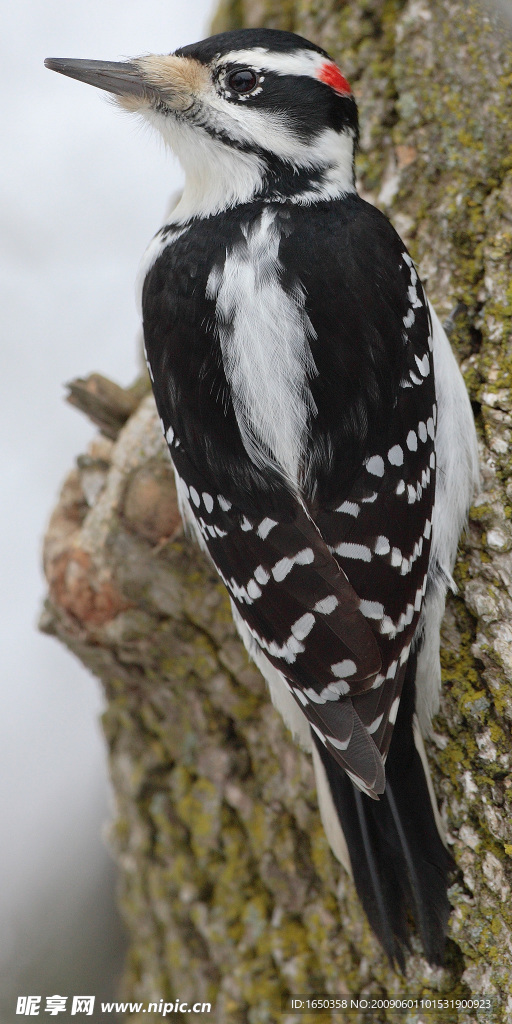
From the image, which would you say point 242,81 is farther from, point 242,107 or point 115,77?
point 115,77

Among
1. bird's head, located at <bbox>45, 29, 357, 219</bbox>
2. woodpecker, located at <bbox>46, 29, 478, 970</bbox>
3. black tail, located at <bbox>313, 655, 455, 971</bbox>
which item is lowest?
black tail, located at <bbox>313, 655, 455, 971</bbox>

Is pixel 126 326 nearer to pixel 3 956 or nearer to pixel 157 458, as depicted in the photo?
pixel 157 458

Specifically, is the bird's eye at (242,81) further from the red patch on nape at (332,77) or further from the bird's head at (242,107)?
the red patch on nape at (332,77)

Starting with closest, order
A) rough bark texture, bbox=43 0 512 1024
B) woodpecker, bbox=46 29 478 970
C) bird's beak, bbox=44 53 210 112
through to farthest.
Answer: woodpecker, bbox=46 29 478 970
rough bark texture, bbox=43 0 512 1024
bird's beak, bbox=44 53 210 112

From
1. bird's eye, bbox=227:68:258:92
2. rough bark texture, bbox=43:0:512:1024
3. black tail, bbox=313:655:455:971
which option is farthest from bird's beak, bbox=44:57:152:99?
black tail, bbox=313:655:455:971

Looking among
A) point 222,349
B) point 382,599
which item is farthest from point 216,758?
point 222,349

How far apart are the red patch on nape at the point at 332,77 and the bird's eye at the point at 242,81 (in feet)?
0.58

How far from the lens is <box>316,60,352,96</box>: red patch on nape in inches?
84.4

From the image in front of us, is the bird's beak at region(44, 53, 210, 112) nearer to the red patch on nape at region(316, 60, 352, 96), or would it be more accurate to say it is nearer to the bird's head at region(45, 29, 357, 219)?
the bird's head at region(45, 29, 357, 219)

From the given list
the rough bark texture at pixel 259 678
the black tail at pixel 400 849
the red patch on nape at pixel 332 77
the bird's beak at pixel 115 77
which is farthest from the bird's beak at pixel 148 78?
the black tail at pixel 400 849

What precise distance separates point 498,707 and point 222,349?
1077 mm

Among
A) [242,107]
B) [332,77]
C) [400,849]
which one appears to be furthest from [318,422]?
[400,849]

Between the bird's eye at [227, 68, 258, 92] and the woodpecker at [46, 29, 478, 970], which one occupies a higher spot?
the bird's eye at [227, 68, 258, 92]

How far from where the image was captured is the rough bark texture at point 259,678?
2.00 m
